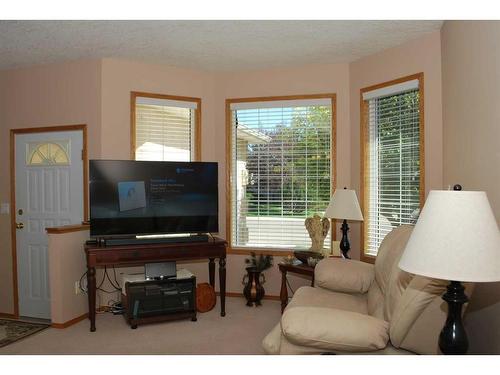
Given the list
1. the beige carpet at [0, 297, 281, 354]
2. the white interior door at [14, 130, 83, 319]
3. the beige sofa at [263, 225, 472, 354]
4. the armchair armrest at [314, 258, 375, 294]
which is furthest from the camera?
the white interior door at [14, 130, 83, 319]

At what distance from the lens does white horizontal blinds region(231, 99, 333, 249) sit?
14.9 feet

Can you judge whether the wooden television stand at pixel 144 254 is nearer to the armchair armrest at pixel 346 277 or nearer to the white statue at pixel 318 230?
the white statue at pixel 318 230

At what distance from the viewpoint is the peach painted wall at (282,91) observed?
441 cm

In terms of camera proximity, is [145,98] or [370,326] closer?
→ [370,326]

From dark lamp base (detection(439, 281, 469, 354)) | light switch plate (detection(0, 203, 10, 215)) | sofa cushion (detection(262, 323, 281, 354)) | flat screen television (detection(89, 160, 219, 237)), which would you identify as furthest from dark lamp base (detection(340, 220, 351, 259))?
light switch plate (detection(0, 203, 10, 215))

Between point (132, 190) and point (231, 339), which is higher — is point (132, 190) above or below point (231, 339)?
above

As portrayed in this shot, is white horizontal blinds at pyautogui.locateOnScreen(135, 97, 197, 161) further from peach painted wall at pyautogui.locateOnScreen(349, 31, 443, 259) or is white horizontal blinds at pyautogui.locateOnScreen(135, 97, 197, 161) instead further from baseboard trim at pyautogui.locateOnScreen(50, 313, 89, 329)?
peach painted wall at pyautogui.locateOnScreen(349, 31, 443, 259)

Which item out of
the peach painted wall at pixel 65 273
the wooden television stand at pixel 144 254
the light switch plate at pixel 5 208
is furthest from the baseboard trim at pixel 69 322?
the light switch plate at pixel 5 208

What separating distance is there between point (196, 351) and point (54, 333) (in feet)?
4.49

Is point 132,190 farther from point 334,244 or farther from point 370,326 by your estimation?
point 370,326

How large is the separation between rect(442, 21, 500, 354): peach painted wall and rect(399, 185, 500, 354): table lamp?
0.79 m

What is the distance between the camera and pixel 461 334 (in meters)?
1.62

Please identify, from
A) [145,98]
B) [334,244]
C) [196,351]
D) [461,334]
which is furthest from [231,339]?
[145,98]

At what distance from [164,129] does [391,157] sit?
2.44 m
